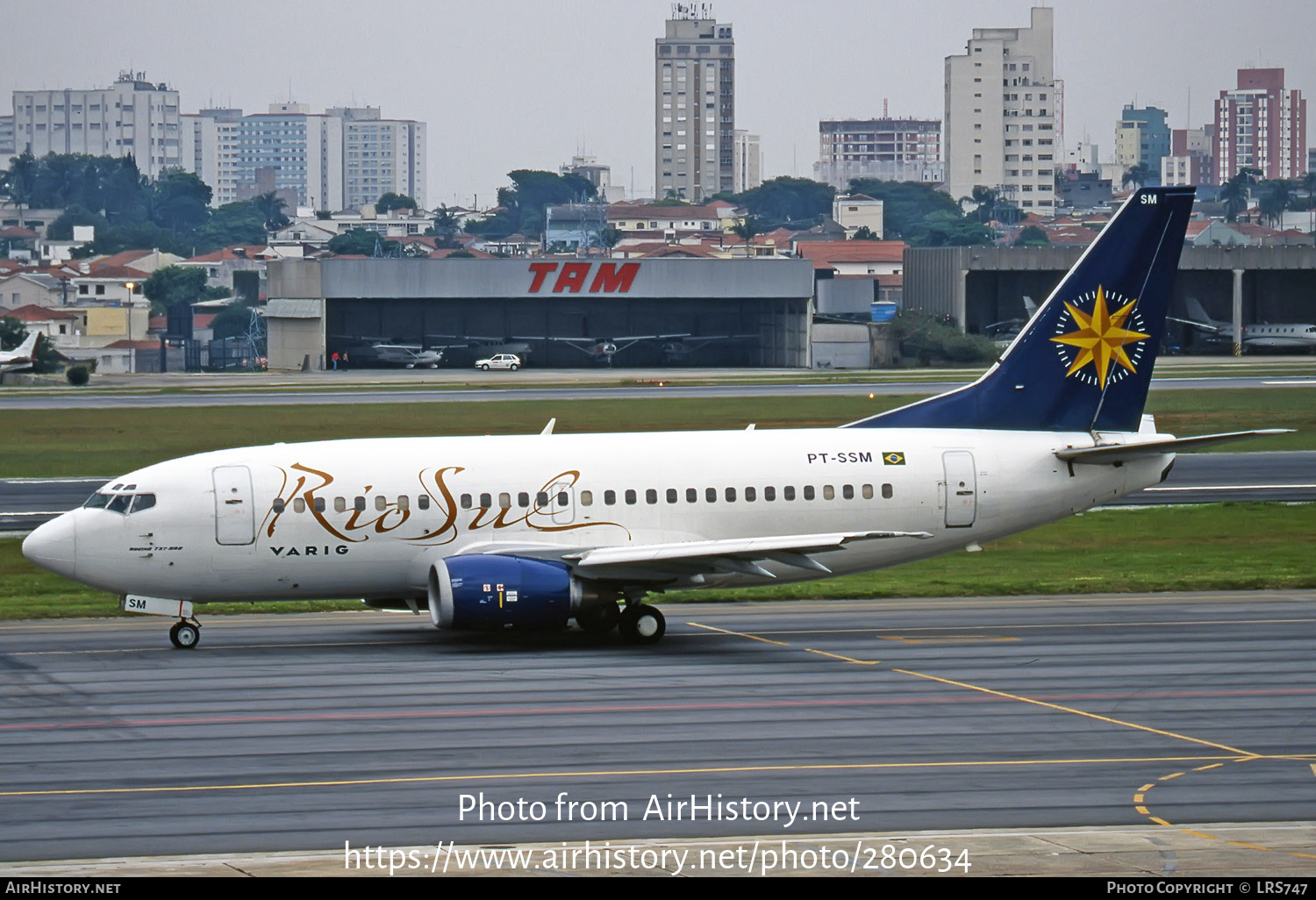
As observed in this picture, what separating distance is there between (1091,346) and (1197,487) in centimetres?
2659

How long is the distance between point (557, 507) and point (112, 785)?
44.2 ft

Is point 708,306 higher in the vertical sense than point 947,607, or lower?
higher

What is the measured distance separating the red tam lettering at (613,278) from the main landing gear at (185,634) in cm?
11503

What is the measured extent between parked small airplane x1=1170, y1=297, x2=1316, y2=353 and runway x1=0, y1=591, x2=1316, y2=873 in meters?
111

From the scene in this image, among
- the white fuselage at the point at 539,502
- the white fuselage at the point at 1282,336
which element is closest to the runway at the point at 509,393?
the white fuselage at the point at 1282,336

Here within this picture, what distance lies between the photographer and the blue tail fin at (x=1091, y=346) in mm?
37250

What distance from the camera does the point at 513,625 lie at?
106 feet

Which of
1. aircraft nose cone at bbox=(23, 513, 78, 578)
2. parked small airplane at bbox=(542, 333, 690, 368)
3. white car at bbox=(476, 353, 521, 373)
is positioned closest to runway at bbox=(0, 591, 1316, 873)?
aircraft nose cone at bbox=(23, 513, 78, 578)

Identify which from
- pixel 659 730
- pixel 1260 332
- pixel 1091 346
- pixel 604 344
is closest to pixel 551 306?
pixel 604 344

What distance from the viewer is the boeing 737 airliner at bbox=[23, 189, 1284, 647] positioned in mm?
32969

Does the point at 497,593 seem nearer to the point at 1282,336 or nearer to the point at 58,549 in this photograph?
the point at 58,549

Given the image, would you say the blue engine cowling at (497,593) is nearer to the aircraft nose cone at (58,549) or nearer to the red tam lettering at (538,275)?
the aircraft nose cone at (58,549)

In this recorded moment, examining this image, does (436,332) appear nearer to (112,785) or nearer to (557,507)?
(557,507)
